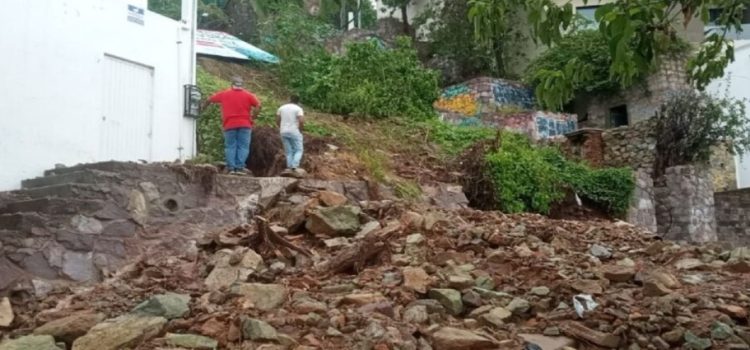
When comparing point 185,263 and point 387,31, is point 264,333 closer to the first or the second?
point 185,263

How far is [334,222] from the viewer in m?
6.25

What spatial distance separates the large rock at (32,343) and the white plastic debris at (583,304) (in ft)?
10.5

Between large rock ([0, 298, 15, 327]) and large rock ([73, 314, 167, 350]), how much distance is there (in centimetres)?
101

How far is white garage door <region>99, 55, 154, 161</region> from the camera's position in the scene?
7.51 meters

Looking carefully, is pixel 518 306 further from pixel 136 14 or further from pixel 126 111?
pixel 136 14

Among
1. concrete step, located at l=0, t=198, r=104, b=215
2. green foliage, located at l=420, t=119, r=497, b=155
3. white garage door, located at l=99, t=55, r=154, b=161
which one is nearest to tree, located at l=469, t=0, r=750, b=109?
concrete step, located at l=0, t=198, r=104, b=215

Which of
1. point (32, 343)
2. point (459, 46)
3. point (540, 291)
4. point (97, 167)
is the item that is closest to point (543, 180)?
point (540, 291)

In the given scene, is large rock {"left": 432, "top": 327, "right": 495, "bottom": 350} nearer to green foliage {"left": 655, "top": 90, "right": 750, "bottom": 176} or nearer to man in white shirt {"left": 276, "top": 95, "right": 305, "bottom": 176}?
man in white shirt {"left": 276, "top": 95, "right": 305, "bottom": 176}

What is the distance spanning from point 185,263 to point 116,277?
577mm

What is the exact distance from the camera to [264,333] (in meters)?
3.90

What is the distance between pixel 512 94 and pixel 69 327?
1503 cm

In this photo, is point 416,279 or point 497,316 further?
point 416,279

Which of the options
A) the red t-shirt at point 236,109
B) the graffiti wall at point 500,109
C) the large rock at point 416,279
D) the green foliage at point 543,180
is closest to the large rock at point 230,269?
the large rock at point 416,279

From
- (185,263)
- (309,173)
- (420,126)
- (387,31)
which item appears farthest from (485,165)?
(387,31)
